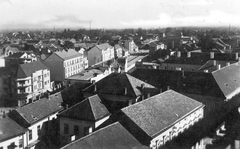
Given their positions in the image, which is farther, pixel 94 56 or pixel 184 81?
pixel 94 56

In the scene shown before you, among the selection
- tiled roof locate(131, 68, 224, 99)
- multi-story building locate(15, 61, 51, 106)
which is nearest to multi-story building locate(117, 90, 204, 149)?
tiled roof locate(131, 68, 224, 99)

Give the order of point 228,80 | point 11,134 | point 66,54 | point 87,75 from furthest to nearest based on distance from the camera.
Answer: point 66,54
point 87,75
point 228,80
point 11,134

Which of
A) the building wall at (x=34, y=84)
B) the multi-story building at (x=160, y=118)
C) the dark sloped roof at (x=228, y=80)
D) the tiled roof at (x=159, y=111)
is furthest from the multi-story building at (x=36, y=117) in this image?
the dark sloped roof at (x=228, y=80)

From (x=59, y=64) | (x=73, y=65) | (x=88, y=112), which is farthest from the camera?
(x=73, y=65)

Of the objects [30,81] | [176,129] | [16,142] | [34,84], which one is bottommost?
[16,142]

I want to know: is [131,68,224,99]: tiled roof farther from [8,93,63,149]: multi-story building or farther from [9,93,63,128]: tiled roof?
[8,93,63,149]: multi-story building

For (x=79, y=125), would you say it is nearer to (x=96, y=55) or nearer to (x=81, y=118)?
(x=81, y=118)

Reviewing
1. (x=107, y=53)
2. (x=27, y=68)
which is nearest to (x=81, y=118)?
(x=27, y=68)

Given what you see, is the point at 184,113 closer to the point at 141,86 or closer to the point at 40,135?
the point at 141,86
